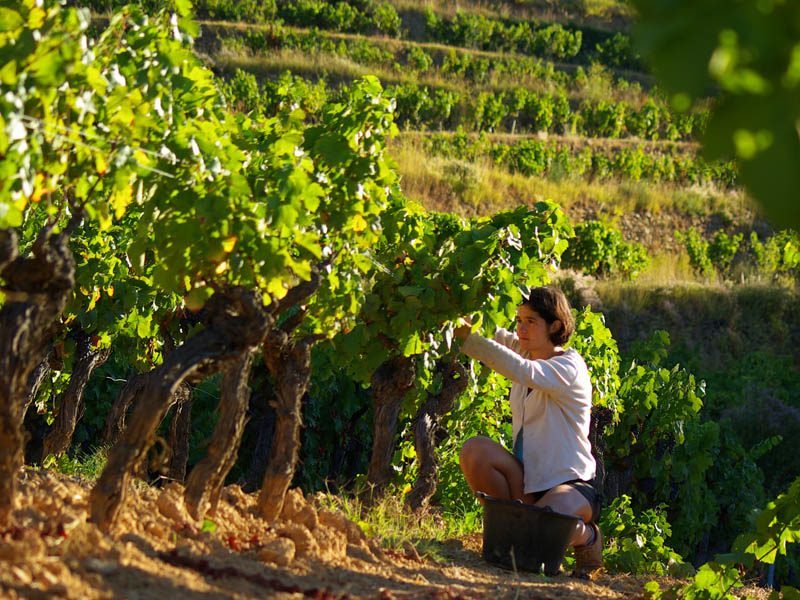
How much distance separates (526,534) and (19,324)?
2402mm

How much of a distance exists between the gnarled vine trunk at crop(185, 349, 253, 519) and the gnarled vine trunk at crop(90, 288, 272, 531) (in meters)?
0.15

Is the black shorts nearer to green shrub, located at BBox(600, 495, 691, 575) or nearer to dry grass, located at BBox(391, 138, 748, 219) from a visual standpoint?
green shrub, located at BBox(600, 495, 691, 575)

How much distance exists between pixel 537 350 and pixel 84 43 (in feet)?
8.41

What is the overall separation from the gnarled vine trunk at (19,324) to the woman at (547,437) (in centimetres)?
204

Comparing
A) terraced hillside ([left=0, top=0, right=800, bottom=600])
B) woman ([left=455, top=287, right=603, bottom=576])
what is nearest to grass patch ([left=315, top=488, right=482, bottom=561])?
terraced hillside ([left=0, top=0, right=800, bottom=600])

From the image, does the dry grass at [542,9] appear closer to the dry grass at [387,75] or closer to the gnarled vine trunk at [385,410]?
the dry grass at [387,75]

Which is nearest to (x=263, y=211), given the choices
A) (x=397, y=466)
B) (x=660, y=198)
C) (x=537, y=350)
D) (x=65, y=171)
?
(x=65, y=171)

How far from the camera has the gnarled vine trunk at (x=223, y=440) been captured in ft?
14.0

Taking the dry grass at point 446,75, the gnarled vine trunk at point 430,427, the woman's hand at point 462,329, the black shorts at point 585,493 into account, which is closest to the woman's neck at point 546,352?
the woman's hand at point 462,329

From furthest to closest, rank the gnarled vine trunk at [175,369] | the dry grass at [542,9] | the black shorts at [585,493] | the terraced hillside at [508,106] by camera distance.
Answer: the dry grass at [542,9] < the terraced hillside at [508,106] < the black shorts at [585,493] < the gnarled vine trunk at [175,369]

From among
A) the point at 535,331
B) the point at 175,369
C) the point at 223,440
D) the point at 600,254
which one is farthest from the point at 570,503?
the point at 600,254

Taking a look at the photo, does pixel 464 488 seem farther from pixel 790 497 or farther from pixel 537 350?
pixel 790 497

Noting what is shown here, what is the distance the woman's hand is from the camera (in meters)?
5.43

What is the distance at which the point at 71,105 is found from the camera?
12.2 feet
